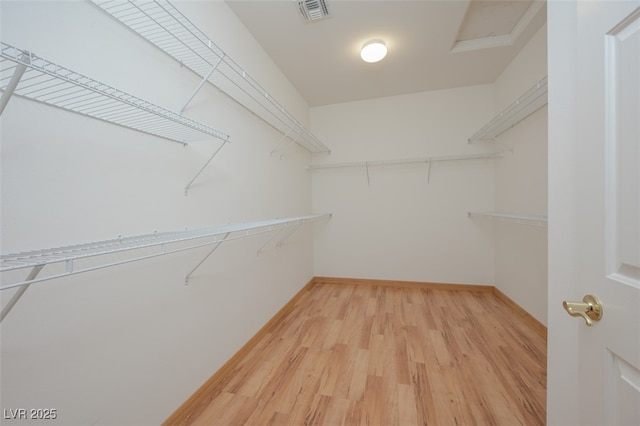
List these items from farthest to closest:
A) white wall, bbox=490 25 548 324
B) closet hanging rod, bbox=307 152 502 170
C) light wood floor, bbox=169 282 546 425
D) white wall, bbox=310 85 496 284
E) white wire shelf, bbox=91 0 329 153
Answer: white wall, bbox=310 85 496 284
closet hanging rod, bbox=307 152 502 170
white wall, bbox=490 25 548 324
light wood floor, bbox=169 282 546 425
white wire shelf, bbox=91 0 329 153

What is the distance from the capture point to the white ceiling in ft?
5.35

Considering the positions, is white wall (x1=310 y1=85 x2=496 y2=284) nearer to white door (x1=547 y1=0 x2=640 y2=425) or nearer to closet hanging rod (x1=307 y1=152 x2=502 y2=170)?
closet hanging rod (x1=307 y1=152 x2=502 y2=170)

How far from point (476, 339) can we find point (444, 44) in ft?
8.24

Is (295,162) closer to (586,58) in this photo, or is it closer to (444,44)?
(444,44)

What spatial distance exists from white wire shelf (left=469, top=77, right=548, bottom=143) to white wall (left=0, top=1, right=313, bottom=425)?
6.82 ft

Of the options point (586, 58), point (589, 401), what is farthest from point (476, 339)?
point (586, 58)

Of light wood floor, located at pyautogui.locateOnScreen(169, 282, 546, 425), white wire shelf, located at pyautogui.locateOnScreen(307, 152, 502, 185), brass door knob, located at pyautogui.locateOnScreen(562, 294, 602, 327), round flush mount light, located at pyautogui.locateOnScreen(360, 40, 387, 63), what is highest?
round flush mount light, located at pyautogui.locateOnScreen(360, 40, 387, 63)

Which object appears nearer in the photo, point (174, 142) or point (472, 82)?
point (174, 142)

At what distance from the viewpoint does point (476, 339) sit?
1787 millimetres

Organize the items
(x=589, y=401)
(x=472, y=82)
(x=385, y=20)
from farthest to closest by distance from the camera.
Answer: (x=472, y=82)
(x=385, y=20)
(x=589, y=401)

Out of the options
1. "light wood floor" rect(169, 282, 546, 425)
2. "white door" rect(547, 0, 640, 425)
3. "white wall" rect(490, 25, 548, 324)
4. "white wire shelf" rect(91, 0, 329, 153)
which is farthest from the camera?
"white wall" rect(490, 25, 548, 324)

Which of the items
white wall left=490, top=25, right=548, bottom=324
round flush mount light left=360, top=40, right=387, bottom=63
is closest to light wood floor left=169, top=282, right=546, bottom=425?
white wall left=490, top=25, right=548, bottom=324

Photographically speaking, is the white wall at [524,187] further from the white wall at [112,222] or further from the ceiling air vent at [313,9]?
the white wall at [112,222]

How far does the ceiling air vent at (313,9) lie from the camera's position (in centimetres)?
154
